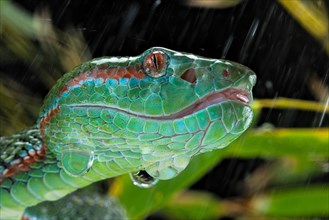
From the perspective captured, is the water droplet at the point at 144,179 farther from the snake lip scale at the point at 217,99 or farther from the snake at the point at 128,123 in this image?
the snake lip scale at the point at 217,99

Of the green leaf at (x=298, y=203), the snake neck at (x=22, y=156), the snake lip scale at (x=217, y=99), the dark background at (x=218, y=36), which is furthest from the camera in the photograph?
the dark background at (x=218, y=36)

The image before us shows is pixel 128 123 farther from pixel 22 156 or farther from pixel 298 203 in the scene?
pixel 298 203

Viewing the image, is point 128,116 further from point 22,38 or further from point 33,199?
point 22,38

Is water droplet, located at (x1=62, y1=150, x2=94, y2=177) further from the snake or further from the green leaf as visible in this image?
the green leaf

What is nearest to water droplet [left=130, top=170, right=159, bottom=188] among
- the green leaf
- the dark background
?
the green leaf

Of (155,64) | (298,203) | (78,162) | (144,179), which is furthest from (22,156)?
(298,203)

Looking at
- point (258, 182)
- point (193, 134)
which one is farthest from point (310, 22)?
point (193, 134)

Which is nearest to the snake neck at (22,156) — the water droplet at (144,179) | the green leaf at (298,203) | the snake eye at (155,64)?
the water droplet at (144,179)
